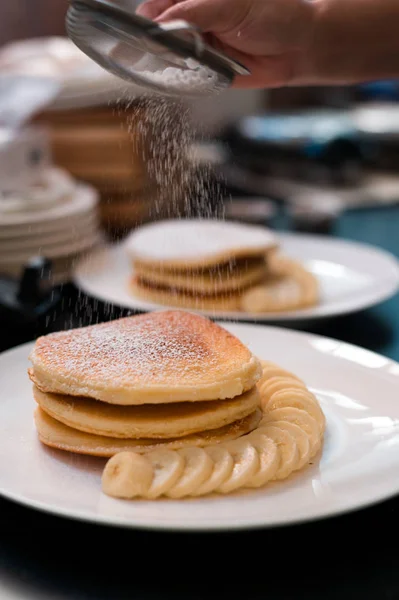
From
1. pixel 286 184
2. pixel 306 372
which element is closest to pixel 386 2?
pixel 306 372

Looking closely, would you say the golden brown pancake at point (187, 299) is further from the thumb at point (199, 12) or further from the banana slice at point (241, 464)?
the banana slice at point (241, 464)

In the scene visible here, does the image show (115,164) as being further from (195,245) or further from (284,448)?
(284,448)

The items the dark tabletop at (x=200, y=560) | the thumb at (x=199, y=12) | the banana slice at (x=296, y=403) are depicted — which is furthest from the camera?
the thumb at (x=199, y=12)

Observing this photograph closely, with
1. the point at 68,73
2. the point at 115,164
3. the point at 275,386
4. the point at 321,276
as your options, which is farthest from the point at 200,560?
the point at 68,73

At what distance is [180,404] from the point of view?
3.26 ft

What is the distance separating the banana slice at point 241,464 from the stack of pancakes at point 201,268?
76 centimetres

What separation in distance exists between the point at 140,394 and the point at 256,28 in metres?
0.80

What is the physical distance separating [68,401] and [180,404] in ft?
0.48

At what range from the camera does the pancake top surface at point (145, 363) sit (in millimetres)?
952

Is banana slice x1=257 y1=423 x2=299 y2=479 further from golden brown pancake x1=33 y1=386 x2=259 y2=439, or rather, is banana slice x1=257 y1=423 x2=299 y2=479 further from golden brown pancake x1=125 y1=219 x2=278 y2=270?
golden brown pancake x1=125 y1=219 x2=278 y2=270

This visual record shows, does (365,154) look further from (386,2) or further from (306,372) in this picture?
(306,372)

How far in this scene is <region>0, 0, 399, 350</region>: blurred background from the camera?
1.91 metres

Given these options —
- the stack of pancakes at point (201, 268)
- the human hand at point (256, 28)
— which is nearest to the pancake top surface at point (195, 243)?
the stack of pancakes at point (201, 268)

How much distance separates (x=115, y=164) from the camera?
2465mm
